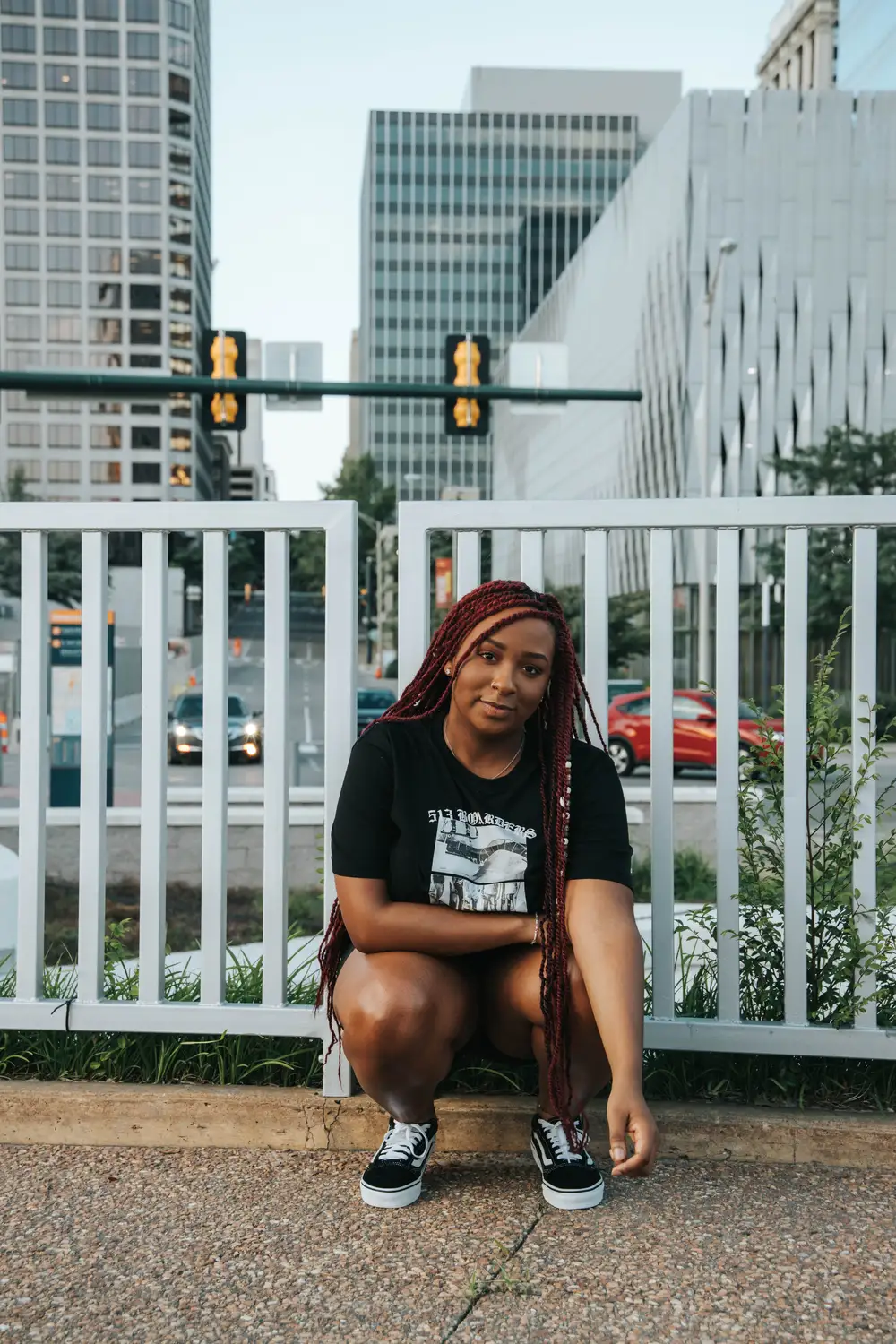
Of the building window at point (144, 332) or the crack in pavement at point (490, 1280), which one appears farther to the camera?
the building window at point (144, 332)

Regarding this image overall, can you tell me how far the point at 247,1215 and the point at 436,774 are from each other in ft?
3.10

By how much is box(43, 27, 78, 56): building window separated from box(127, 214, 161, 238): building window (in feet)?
45.8

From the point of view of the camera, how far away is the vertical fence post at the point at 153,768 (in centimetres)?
288

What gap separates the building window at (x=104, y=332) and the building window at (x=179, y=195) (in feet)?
38.6

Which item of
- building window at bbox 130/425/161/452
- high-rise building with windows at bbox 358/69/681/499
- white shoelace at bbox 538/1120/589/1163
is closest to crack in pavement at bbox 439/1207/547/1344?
white shoelace at bbox 538/1120/589/1163

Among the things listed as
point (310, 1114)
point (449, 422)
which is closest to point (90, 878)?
point (310, 1114)

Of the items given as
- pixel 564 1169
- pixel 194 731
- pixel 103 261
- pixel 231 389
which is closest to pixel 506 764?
pixel 564 1169

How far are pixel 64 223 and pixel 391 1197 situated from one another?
123584 millimetres

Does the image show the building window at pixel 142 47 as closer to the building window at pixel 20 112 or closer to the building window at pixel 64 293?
the building window at pixel 20 112

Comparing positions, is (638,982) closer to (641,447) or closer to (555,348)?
(555,348)

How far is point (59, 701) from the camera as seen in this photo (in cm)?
1255

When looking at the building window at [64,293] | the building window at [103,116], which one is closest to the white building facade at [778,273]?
the building window at [103,116]

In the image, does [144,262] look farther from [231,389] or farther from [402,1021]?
[402,1021]

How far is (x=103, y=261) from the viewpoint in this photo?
11288 centimetres
